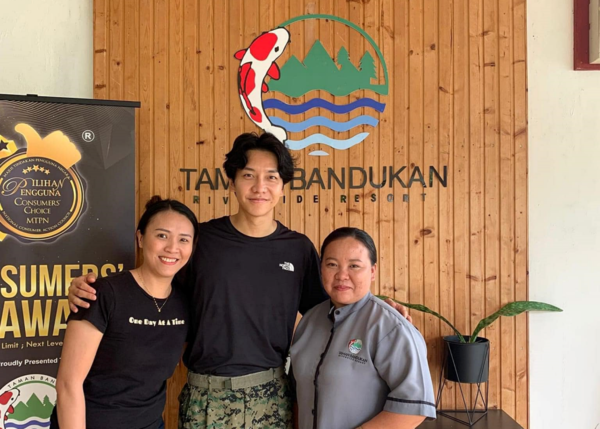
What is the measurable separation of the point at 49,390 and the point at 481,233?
7.97 feet

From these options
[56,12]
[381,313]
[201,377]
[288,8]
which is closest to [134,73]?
[56,12]

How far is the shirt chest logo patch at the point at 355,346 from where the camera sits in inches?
65.2

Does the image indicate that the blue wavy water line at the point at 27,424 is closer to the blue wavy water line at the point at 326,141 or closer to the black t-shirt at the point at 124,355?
the black t-shirt at the point at 124,355

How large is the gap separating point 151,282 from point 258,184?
1.69 feet

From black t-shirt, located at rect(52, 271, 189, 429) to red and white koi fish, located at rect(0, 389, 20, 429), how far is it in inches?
43.4

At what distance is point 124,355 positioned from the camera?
1.70 m

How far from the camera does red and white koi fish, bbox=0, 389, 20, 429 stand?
8.32 feet

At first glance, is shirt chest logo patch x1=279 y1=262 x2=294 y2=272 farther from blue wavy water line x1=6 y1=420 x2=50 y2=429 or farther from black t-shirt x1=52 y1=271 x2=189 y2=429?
blue wavy water line x1=6 y1=420 x2=50 y2=429

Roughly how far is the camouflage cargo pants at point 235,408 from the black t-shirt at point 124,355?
191 mm

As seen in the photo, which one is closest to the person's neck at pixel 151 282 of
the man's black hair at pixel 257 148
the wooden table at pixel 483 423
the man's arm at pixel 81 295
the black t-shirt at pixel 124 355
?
the black t-shirt at pixel 124 355

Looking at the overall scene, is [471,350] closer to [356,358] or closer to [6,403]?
[356,358]

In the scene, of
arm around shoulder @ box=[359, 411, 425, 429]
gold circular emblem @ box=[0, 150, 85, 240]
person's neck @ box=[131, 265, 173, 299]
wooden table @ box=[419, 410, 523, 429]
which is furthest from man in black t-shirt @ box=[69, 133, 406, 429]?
wooden table @ box=[419, 410, 523, 429]

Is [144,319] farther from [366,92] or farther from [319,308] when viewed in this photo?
[366,92]

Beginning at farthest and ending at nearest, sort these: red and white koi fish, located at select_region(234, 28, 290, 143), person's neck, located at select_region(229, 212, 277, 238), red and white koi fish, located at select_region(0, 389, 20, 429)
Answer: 1. red and white koi fish, located at select_region(234, 28, 290, 143)
2. red and white koi fish, located at select_region(0, 389, 20, 429)
3. person's neck, located at select_region(229, 212, 277, 238)
